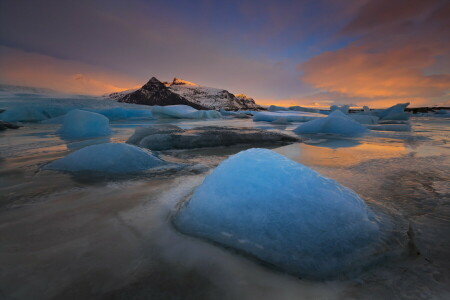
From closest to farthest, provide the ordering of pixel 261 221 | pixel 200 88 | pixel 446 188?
pixel 261 221 → pixel 446 188 → pixel 200 88

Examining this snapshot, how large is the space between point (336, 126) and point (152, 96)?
74.3m

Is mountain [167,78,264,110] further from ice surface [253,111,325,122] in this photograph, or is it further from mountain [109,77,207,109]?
ice surface [253,111,325,122]

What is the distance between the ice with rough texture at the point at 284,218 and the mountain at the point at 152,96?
7098 cm

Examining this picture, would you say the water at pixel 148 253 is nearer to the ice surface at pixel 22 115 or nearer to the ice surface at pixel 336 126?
the ice surface at pixel 336 126

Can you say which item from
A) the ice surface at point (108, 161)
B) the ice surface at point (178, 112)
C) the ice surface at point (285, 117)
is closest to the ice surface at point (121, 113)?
the ice surface at point (178, 112)

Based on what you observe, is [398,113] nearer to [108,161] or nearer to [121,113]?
[108,161]

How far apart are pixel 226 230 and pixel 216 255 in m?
0.14

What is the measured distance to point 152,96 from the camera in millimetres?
73375

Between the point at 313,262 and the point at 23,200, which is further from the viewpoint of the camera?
the point at 23,200

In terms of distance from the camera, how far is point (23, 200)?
1477 mm

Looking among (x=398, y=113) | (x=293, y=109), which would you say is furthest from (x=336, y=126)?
(x=293, y=109)

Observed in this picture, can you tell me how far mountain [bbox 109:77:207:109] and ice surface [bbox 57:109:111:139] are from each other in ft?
217

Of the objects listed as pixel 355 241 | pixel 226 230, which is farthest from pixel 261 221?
pixel 355 241

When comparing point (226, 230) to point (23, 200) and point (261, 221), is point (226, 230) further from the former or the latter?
point (23, 200)
